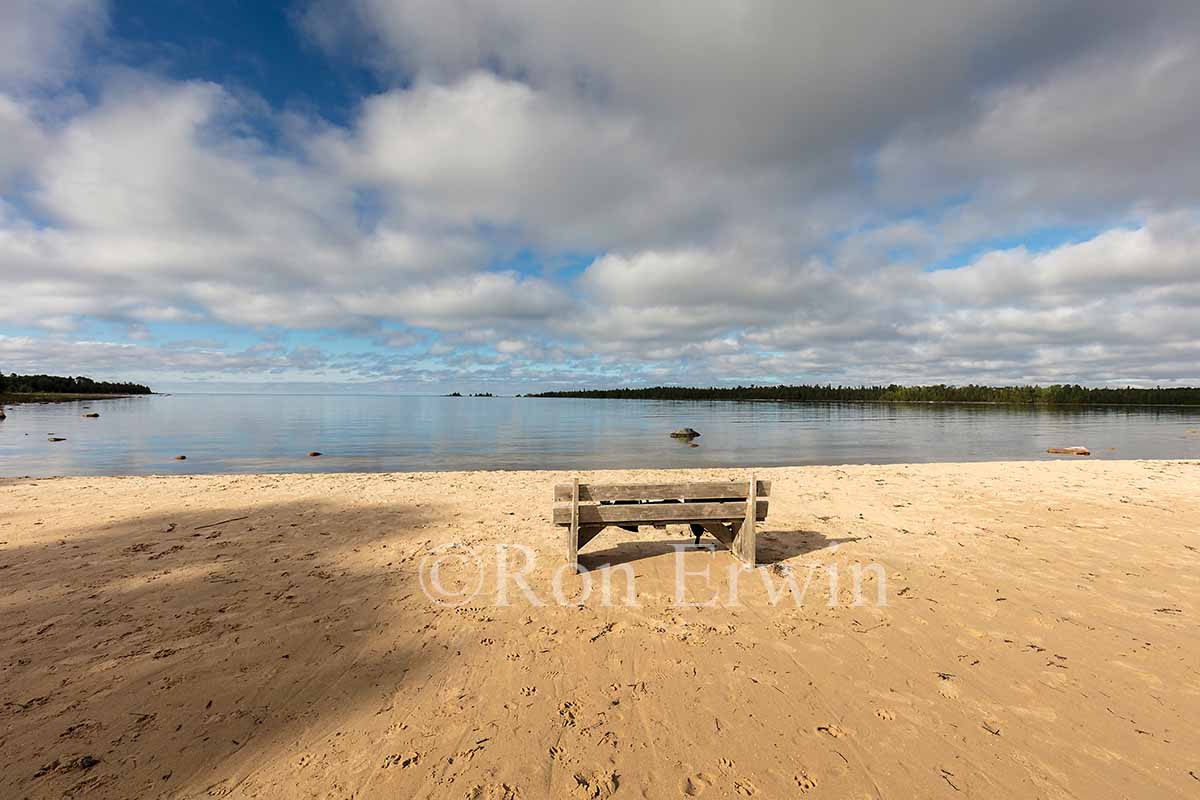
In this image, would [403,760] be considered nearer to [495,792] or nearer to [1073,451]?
[495,792]

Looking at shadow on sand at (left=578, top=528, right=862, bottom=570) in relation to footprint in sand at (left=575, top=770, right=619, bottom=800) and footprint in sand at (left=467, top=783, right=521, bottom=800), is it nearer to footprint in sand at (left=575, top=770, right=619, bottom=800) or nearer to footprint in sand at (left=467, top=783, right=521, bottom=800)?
footprint in sand at (left=575, top=770, right=619, bottom=800)

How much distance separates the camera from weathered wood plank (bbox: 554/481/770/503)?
7.08 metres

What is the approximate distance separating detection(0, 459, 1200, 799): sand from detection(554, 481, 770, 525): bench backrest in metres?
0.87

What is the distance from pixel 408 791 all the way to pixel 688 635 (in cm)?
309

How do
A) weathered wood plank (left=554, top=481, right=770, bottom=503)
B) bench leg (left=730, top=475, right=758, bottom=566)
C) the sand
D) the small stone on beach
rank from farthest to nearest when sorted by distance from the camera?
the small stone on beach < bench leg (left=730, top=475, right=758, bottom=566) < weathered wood plank (left=554, top=481, right=770, bottom=503) < the sand

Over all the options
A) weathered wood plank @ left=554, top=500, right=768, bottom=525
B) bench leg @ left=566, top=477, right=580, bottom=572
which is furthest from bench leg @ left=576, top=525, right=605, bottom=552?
weathered wood plank @ left=554, top=500, right=768, bottom=525

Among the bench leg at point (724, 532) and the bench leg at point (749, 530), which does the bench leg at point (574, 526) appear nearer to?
the bench leg at point (724, 532)

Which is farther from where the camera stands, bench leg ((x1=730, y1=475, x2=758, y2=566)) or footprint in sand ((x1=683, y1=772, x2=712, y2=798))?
bench leg ((x1=730, y1=475, x2=758, y2=566))

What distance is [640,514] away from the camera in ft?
23.4

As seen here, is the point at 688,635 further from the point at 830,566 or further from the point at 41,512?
the point at 41,512

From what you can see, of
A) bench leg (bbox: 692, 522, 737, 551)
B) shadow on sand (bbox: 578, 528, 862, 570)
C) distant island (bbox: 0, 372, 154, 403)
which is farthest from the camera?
distant island (bbox: 0, 372, 154, 403)

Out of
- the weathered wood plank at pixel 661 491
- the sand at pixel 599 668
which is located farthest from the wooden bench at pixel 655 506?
the sand at pixel 599 668

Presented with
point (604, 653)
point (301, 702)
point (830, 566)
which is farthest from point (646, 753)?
point (830, 566)

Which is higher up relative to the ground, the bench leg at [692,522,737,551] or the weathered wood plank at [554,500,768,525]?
the weathered wood plank at [554,500,768,525]
